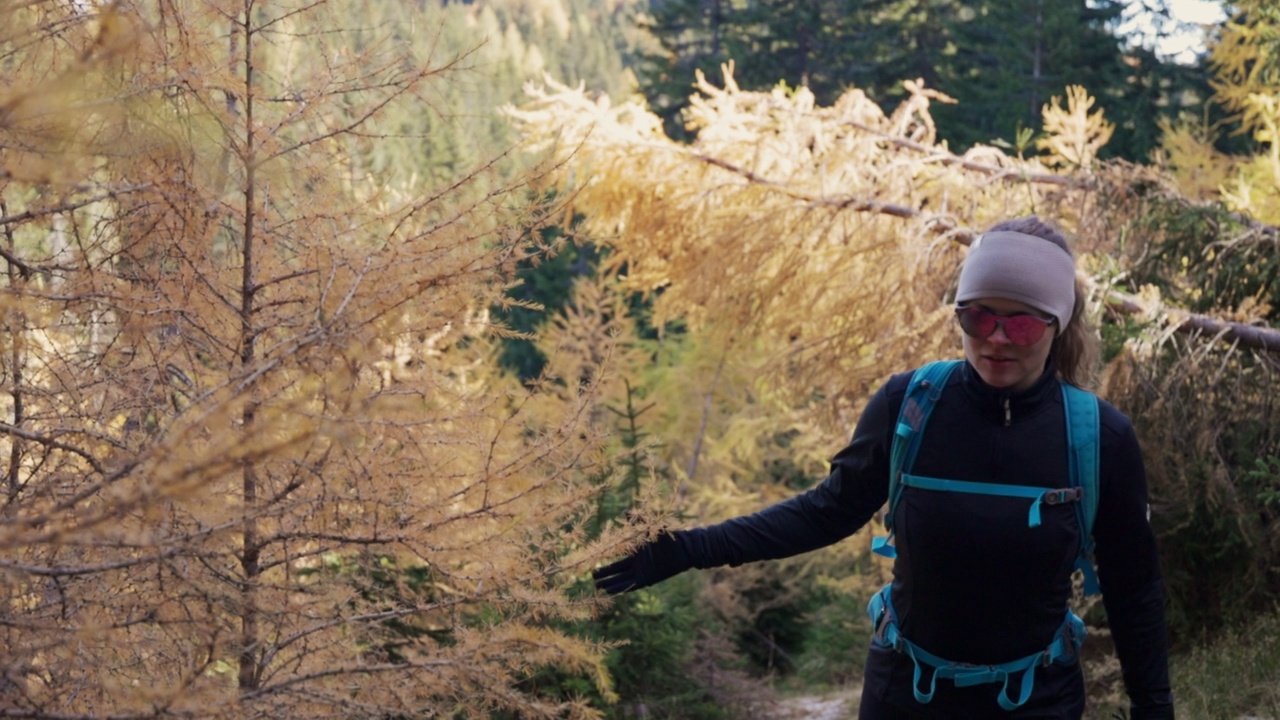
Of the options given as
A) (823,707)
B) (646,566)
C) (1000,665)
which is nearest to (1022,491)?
(1000,665)

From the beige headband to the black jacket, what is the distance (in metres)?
0.18

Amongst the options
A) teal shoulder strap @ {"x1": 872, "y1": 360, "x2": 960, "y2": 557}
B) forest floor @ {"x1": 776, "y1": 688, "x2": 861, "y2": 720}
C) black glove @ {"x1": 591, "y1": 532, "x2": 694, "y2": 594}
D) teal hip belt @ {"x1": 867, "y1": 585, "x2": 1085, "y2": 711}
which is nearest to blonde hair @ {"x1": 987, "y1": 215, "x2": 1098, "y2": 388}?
teal shoulder strap @ {"x1": 872, "y1": 360, "x2": 960, "y2": 557}

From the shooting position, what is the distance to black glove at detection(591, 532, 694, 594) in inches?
117

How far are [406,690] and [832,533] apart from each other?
5.00 ft

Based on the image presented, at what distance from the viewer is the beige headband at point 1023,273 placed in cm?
262

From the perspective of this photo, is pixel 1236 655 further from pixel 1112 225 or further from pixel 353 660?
pixel 353 660

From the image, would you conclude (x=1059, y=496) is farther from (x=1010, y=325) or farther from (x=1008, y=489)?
(x=1010, y=325)

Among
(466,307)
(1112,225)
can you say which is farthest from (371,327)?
(1112,225)

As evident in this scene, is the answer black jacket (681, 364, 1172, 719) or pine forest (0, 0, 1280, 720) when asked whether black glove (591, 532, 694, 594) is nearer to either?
pine forest (0, 0, 1280, 720)

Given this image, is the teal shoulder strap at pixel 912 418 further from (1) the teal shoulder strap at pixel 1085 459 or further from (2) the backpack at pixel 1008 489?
(1) the teal shoulder strap at pixel 1085 459

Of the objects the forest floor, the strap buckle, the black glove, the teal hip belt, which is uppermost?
the black glove

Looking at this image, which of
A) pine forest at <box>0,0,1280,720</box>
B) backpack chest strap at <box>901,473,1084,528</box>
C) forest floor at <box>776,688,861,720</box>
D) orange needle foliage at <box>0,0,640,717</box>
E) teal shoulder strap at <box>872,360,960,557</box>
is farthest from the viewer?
forest floor at <box>776,688,861,720</box>

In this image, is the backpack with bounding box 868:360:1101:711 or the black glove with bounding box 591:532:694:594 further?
the black glove with bounding box 591:532:694:594

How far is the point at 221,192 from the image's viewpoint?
3.80 metres
